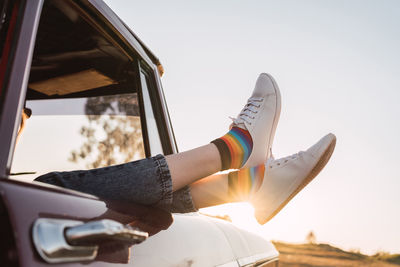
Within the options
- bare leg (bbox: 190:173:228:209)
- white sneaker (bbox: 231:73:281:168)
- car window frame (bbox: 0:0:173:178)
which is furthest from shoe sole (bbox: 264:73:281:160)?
car window frame (bbox: 0:0:173:178)

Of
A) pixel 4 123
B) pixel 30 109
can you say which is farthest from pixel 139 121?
pixel 4 123

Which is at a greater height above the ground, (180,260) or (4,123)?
(4,123)

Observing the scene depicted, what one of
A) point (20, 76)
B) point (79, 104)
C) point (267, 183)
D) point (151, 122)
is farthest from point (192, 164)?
point (79, 104)

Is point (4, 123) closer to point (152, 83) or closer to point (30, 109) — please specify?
point (152, 83)

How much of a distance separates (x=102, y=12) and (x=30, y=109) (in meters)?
0.80

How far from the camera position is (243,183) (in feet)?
4.94

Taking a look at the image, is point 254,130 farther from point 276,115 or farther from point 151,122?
point 151,122

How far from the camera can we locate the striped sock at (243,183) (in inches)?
59.1

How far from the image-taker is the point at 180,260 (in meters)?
1.03

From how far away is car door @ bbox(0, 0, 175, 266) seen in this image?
23.7 inches

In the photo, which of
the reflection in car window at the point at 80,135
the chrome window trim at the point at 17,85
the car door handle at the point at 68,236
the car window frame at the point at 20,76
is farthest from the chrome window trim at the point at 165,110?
the car door handle at the point at 68,236

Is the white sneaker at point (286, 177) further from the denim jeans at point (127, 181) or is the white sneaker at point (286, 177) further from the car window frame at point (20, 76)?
the car window frame at point (20, 76)

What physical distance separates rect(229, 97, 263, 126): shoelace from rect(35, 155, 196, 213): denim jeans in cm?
69

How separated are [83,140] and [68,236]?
1.20 m
